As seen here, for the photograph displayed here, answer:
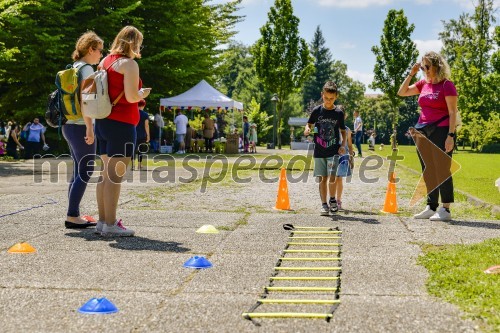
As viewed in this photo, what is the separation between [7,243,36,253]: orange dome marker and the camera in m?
5.23

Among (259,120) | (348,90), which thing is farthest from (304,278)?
(348,90)

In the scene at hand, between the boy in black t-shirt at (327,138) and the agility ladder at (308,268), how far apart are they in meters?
1.59

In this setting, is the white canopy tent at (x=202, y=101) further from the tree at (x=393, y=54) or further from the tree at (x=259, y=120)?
the tree at (x=259, y=120)

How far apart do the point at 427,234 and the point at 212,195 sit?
474cm

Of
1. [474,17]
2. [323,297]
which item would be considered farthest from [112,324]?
[474,17]

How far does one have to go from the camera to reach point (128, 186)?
465 inches

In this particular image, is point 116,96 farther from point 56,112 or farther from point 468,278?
point 468,278

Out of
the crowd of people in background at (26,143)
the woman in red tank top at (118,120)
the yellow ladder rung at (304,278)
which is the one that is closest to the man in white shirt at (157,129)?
the crowd of people in background at (26,143)

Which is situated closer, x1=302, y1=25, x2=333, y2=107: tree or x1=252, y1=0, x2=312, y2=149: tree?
x1=252, y1=0, x2=312, y2=149: tree

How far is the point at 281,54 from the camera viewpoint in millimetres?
47531

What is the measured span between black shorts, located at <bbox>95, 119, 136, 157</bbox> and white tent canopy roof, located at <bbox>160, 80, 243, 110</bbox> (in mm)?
21617

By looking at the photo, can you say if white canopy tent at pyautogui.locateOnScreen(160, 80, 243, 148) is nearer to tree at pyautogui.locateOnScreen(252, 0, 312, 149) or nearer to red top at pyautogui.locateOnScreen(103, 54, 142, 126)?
tree at pyautogui.locateOnScreen(252, 0, 312, 149)

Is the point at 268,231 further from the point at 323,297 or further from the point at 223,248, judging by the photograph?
the point at 323,297

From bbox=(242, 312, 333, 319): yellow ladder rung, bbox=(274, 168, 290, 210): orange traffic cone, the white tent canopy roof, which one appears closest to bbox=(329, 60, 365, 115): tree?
the white tent canopy roof
